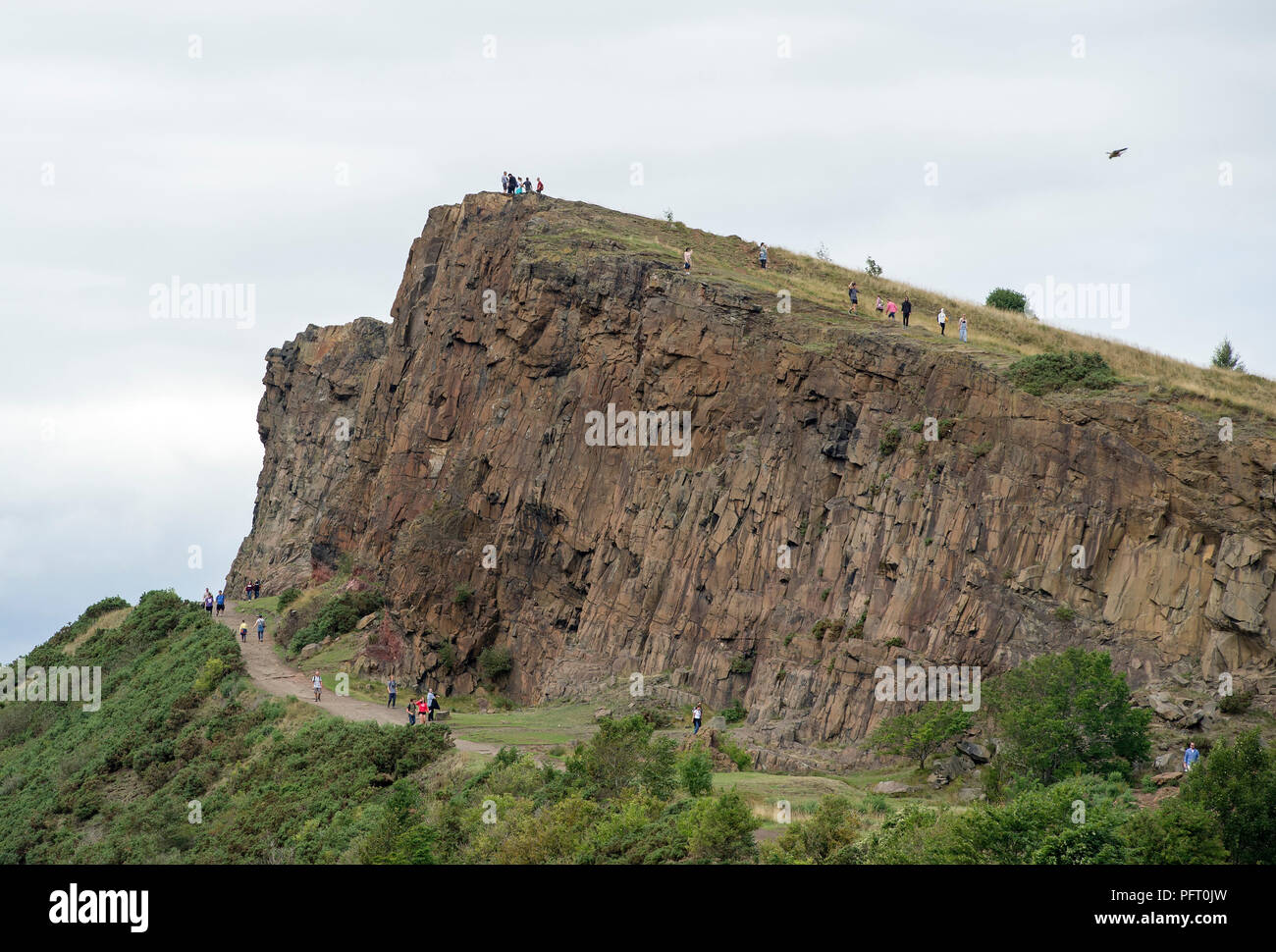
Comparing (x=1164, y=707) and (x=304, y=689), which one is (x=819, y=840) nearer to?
(x=1164, y=707)

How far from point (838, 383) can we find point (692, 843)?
2761 centimetres

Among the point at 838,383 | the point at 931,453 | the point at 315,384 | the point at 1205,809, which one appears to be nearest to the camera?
the point at 1205,809

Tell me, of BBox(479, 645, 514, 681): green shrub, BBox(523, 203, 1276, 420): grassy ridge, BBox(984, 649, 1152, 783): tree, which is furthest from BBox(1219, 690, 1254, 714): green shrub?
BBox(479, 645, 514, 681): green shrub

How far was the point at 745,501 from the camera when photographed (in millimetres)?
51469

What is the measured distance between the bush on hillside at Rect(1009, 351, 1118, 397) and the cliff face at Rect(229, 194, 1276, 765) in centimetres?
85

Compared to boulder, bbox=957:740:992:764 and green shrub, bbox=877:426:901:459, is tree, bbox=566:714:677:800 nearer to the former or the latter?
boulder, bbox=957:740:992:764

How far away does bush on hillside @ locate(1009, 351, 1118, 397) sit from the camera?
44.4 metres

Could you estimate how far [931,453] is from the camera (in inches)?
1826

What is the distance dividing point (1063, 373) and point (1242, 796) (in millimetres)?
22542

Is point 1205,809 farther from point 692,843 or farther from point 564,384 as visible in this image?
point 564,384

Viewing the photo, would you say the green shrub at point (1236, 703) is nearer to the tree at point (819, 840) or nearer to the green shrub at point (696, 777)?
the tree at point (819, 840)

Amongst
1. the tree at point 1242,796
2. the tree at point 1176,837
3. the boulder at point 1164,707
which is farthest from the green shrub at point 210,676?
the tree at point 1176,837

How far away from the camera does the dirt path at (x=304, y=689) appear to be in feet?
157
